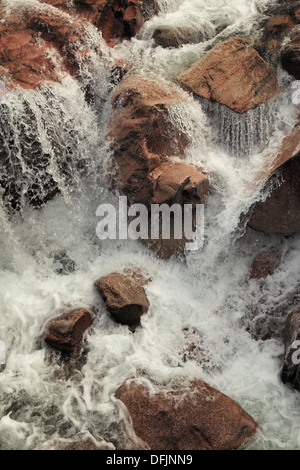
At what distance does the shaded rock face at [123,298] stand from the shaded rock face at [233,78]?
270 centimetres

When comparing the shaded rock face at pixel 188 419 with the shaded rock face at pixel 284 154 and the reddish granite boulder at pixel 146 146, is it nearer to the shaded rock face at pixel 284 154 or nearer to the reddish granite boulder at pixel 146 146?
the reddish granite boulder at pixel 146 146

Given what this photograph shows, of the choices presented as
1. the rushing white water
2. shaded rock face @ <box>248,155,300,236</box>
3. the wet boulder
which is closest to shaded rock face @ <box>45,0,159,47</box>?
the rushing white water

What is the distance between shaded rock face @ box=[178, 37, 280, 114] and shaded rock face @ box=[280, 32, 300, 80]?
204 millimetres

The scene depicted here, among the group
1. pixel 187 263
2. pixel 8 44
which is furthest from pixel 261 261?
pixel 8 44

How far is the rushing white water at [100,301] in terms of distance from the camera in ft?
11.9

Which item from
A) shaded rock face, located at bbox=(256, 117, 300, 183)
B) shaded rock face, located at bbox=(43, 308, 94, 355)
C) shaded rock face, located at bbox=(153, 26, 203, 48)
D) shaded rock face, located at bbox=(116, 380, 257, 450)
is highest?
shaded rock face, located at bbox=(153, 26, 203, 48)

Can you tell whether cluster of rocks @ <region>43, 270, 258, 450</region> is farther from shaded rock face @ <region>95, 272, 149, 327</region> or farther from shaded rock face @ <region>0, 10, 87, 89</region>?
shaded rock face @ <region>0, 10, 87, 89</region>

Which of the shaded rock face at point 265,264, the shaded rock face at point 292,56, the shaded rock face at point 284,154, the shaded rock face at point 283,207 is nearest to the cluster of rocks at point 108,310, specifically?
the shaded rock face at point 265,264

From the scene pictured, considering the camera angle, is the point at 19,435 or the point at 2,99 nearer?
the point at 19,435

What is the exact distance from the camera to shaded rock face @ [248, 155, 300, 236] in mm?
4594

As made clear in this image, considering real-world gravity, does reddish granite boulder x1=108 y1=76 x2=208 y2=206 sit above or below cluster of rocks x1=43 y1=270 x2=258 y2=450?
above

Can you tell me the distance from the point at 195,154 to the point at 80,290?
7.34 feet
